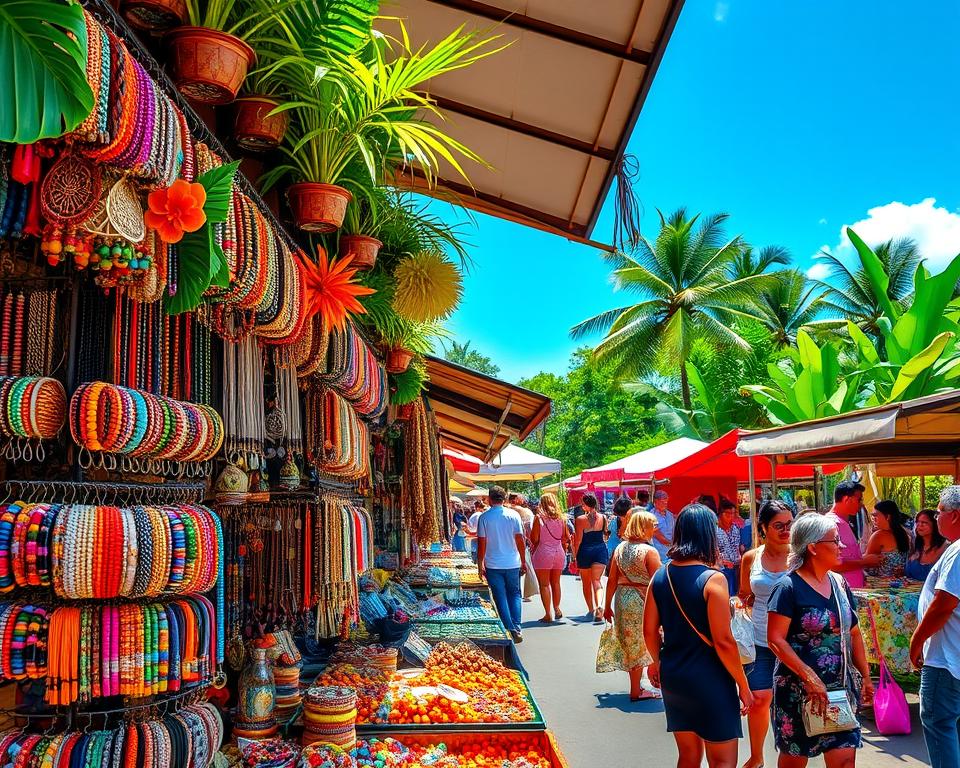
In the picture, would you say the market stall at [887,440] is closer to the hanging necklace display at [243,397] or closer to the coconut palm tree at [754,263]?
the hanging necklace display at [243,397]

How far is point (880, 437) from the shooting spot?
543cm

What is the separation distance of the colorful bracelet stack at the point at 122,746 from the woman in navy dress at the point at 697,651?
2.33m

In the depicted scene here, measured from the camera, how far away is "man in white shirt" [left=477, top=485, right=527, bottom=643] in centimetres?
907

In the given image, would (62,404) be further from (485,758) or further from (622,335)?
(622,335)

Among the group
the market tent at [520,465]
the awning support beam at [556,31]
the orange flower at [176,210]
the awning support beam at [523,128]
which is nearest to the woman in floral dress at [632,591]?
the awning support beam at [523,128]

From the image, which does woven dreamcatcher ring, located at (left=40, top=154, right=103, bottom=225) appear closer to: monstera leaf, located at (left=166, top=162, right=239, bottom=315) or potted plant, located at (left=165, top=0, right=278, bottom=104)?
monstera leaf, located at (left=166, top=162, right=239, bottom=315)

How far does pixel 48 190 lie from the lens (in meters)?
1.74

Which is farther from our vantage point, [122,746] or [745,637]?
[745,637]

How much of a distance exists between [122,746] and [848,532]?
6201 millimetres

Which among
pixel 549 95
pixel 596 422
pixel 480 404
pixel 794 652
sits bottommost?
pixel 794 652

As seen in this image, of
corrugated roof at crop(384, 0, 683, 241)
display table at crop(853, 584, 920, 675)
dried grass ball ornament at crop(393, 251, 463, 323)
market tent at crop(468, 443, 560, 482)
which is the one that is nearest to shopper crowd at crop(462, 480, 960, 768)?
dried grass ball ornament at crop(393, 251, 463, 323)

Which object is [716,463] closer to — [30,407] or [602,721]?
[602,721]

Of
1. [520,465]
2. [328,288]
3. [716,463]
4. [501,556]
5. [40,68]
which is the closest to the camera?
[40,68]

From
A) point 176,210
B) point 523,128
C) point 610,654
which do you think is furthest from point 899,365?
point 176,210
